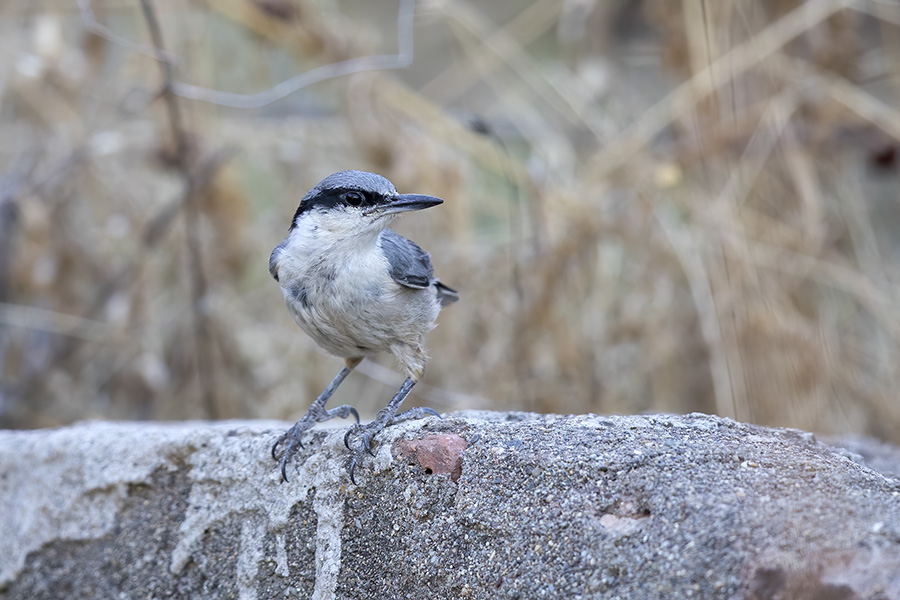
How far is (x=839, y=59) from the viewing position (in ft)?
15.8

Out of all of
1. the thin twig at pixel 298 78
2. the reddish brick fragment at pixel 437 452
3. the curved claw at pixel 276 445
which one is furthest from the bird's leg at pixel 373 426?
the thin twig at pixel 298 78

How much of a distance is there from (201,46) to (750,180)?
128 inches

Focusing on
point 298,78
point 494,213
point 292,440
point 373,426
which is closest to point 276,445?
point 292,440

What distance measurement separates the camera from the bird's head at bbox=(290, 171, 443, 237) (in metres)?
2.64

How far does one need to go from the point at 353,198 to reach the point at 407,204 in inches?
7.3

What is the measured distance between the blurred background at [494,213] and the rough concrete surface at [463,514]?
→ 179 cm

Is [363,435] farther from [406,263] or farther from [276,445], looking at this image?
[406,263]

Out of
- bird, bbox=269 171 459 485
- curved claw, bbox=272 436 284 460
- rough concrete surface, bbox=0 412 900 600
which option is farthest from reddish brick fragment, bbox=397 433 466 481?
curved claw, bbox=272 436 284 460

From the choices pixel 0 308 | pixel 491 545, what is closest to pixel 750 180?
pixel 491 545

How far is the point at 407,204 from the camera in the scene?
103 inches

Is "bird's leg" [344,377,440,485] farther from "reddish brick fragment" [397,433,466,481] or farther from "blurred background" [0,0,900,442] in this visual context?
"blurred background" [0,0,900,442]

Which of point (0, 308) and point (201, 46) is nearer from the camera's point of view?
point (0, 308)

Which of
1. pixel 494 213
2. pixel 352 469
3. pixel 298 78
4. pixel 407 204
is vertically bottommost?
pixel 352 469

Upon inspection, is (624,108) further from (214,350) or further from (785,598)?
(785,598)
